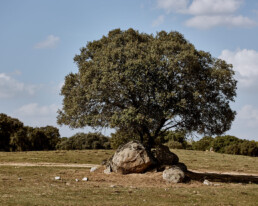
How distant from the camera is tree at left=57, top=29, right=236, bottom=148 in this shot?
27.1 metres

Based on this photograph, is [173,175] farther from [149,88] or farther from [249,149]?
[249,149]

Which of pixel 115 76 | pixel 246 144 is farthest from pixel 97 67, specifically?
pixel 246 144

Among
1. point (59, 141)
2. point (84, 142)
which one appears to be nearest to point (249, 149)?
point (84, 142)

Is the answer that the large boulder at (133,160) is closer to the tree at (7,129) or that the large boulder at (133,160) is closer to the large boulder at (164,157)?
the large boulder at (164,157)

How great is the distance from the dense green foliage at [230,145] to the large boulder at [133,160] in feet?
147

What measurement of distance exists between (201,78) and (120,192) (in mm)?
12699

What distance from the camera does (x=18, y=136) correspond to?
66.8 meters

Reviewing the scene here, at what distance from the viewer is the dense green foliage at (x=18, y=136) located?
67188 mm

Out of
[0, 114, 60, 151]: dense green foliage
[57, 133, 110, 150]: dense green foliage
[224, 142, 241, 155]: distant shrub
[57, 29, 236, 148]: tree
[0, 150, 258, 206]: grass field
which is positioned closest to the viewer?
[0, 150, 258, 206]: grass field

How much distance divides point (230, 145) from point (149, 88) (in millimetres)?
48825

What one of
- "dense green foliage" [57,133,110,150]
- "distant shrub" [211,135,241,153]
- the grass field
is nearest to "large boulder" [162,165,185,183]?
the grass field

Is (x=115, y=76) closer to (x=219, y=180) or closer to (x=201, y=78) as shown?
(x=201, y=78)

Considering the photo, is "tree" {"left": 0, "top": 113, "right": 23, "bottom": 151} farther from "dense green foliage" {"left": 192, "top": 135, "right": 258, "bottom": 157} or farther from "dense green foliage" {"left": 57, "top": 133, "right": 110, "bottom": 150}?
"dense green foliage" {"left": 192, "top": 135, "right": 258, "bottom": 157}

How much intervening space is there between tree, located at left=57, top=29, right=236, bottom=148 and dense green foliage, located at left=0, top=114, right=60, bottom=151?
38.6 metres
